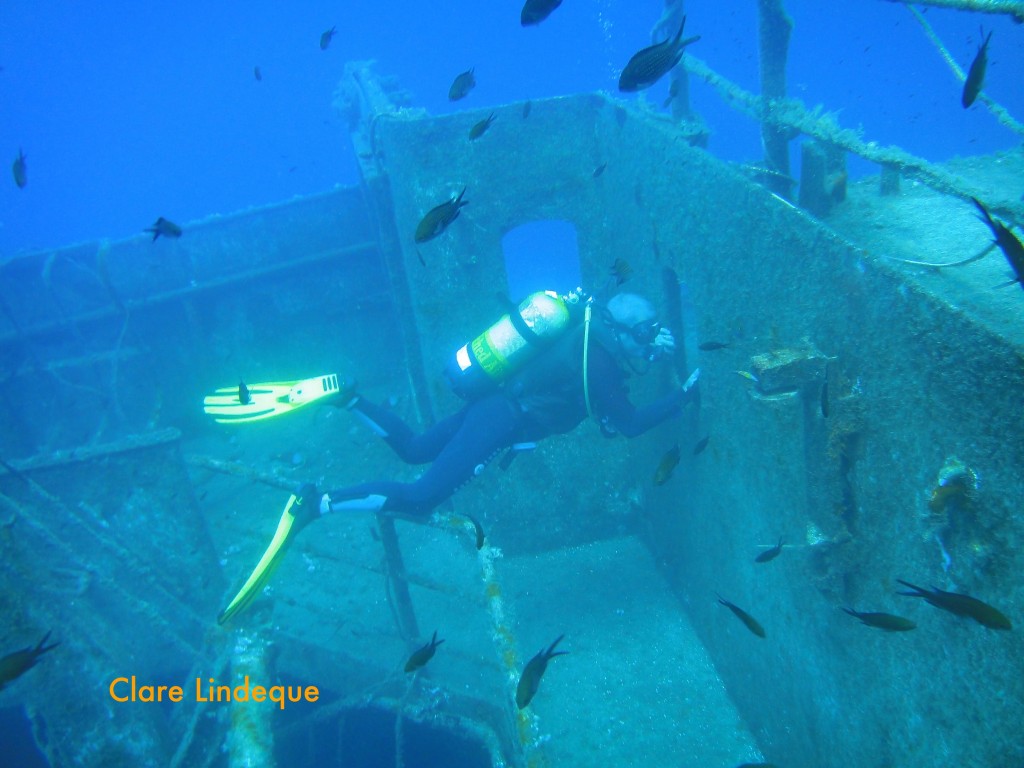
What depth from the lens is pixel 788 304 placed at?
2.94 m

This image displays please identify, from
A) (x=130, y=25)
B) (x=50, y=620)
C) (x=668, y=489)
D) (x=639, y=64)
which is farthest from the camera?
(x=130, y=25)

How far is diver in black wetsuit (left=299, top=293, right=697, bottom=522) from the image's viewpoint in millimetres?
5012

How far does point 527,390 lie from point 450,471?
107cm

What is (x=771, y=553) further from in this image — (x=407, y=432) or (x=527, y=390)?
(x=407, y=432)

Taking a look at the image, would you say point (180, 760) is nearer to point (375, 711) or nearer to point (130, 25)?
point (375, 711)

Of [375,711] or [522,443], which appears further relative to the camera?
[522,443]

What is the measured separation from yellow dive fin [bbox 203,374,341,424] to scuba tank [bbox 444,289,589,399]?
155 cm

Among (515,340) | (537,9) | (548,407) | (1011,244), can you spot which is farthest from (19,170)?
(1011,244)

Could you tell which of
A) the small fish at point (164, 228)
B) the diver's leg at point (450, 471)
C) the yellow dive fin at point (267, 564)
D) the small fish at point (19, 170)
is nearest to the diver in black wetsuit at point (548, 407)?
the diver's leg at point (450, 471)

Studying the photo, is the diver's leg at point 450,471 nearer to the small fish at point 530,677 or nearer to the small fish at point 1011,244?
the small fish at point 530,677

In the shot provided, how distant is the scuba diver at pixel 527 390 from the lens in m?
5.02

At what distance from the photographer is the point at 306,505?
512cm

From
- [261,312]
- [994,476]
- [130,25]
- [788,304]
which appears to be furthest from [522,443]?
[130,25]

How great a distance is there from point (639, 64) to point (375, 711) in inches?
194
